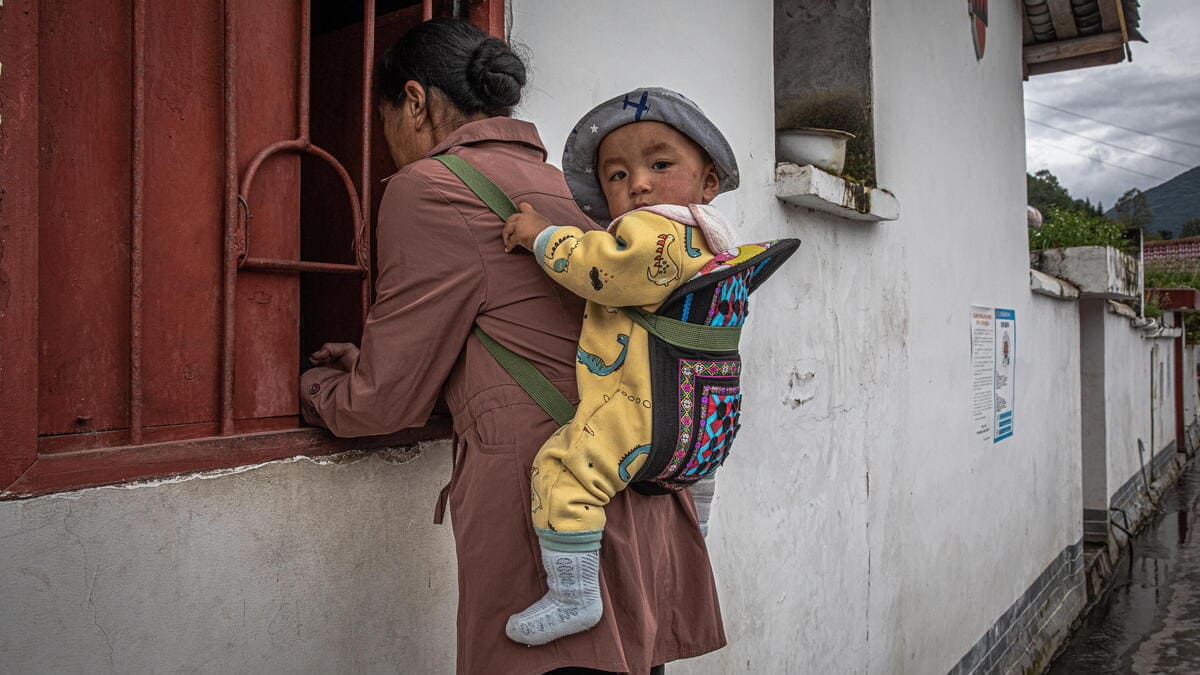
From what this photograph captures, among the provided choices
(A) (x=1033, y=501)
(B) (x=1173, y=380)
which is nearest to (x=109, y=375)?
(A) (x=1033, y=501)

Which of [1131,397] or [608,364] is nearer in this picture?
[608,364]

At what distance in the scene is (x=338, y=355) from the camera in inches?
68.0

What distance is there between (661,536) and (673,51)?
1.57 metres

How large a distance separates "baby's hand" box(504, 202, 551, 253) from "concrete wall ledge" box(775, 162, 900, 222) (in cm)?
177

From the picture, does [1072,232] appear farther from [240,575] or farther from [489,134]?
[240,575]

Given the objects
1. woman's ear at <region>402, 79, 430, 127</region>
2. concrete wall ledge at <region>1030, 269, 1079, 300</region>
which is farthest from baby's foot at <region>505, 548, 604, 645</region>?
concrete wall ledge at <region>1030, 269, 1079, 300</region>

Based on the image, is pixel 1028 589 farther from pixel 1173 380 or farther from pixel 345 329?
pixel 1173 380

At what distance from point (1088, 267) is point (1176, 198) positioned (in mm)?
153723

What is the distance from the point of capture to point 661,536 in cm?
160

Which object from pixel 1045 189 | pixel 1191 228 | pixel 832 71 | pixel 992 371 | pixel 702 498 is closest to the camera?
pixel 702 498

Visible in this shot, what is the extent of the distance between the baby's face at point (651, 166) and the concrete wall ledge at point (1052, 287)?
5331 millimetres

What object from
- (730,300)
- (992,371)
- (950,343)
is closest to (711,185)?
(730,300)

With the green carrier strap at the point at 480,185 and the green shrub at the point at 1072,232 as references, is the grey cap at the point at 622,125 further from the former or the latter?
the green shrub at the point at 1072,232

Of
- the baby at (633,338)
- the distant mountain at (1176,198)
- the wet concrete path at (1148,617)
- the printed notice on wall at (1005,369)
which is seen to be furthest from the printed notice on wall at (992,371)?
the distant mountain at (1176,198)
